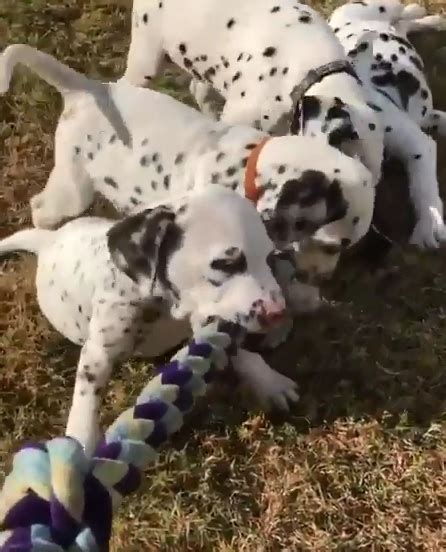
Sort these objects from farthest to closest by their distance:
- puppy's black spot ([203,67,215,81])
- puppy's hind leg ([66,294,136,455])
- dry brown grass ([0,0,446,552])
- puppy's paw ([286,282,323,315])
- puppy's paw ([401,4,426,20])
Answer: puppy's paw ([401,4,426,20]) < puppy's black spot ([203,67,215,81]) < puppy's paw ([286,282,323,315]) < puppy's hind leg ([66,294,136,455]) < dry brown grass ([0,0,446,552])

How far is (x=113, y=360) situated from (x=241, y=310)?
2.37ft

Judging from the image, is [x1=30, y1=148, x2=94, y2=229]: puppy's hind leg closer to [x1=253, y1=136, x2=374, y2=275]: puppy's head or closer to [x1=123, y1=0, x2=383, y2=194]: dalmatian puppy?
[x1=123, y1=0, x2=383, y2=194]: dalmatian puppy

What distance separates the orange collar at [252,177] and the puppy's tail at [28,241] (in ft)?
3.03

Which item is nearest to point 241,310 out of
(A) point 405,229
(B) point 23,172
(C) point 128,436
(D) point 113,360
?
(D) point 113,360

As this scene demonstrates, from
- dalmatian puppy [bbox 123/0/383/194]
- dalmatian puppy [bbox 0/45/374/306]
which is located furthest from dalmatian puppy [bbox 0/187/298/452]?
dalmatian puppy [bbox 123/0/383/194]

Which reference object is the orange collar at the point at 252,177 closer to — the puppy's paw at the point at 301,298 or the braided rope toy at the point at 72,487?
the puppy's paw at the point at 301,298

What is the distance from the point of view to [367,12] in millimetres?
5328

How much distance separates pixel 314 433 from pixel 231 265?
914 millimetres

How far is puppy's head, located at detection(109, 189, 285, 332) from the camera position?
313 cm

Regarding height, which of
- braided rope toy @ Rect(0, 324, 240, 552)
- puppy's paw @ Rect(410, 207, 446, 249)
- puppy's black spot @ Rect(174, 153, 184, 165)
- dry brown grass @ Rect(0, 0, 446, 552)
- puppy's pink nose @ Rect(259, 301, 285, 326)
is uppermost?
braided rope toy @ Rect(0, 324, 240, 552)

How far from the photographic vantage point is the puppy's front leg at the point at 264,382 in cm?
379

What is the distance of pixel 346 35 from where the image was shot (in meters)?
5.11

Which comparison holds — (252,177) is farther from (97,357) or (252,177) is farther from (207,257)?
(97,357)

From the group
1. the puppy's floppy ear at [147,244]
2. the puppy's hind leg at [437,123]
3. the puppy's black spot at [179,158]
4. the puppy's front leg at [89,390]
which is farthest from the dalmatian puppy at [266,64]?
the puppy's front leg at [89,390]
